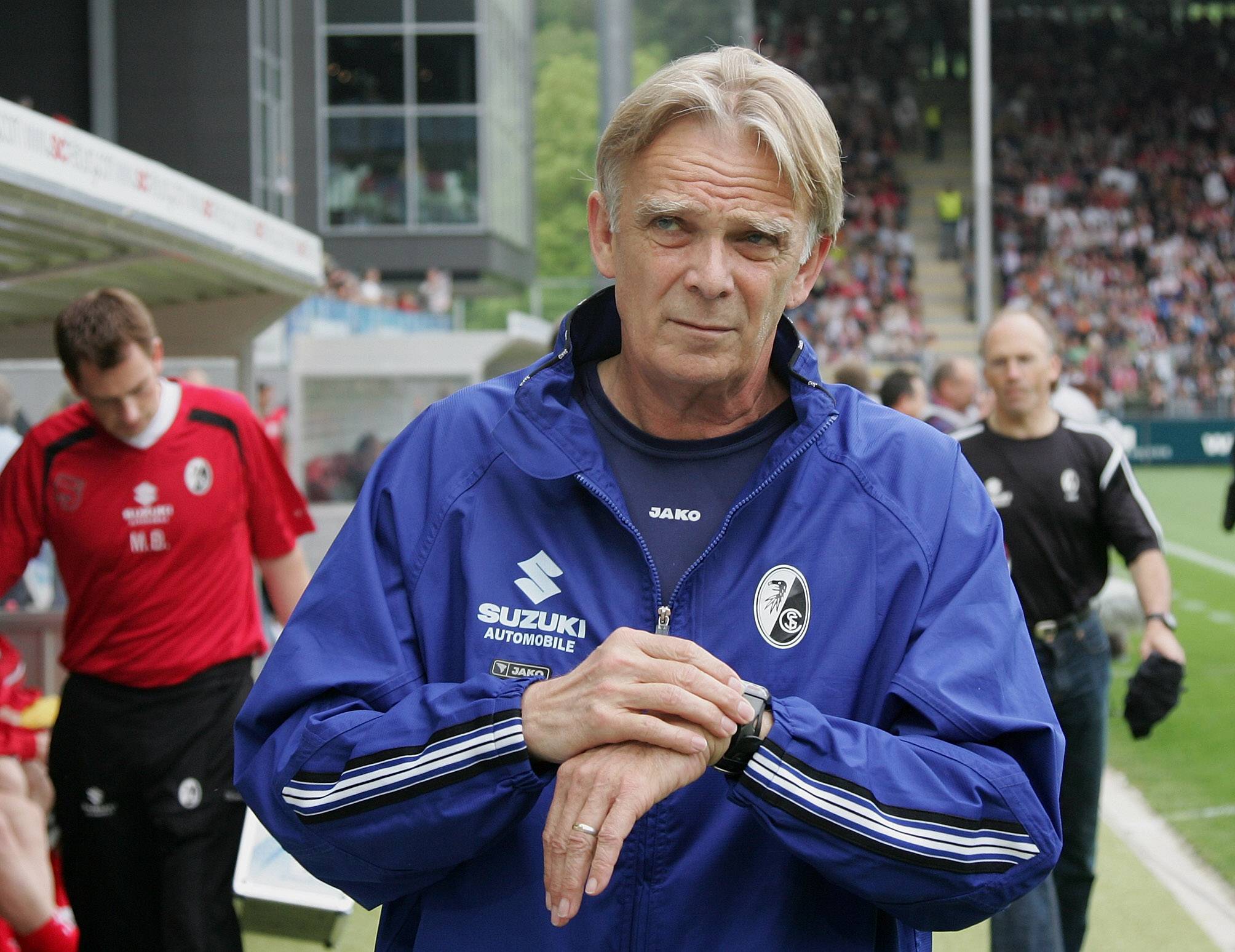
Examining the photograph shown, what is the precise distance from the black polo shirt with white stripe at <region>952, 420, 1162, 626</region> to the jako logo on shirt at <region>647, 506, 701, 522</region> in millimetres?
2944

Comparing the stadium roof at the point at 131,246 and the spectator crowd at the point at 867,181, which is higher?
the spectator crowd at the point at 867,181

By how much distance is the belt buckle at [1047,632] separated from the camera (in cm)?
453

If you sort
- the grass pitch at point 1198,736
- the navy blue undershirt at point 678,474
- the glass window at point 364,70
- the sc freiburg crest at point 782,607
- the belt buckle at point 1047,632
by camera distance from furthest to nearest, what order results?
the glass window at point 364,70 → the grass pitch at point 1198,736 → the belt buckle at point 1047,632 → the navy blue undershirt at point 678,474 → the sc freiburg crest at point 782,607

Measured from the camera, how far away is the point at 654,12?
35.1 ft

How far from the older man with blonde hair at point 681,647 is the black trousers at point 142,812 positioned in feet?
8.18

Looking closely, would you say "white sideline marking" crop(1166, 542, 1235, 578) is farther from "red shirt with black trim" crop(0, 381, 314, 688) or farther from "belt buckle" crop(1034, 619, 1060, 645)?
"red shirt with black trim" crop(0, 381, 314, 688)

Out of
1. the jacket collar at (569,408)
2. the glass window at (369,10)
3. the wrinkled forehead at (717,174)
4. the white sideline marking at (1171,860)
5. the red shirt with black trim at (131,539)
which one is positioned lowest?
the white sideline marking at (1171,860)

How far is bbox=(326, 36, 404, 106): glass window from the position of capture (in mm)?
34031

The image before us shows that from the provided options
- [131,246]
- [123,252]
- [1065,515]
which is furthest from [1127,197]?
[131,246]

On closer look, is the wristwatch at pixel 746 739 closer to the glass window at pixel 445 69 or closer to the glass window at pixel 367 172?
the glass window at pixel 367 172

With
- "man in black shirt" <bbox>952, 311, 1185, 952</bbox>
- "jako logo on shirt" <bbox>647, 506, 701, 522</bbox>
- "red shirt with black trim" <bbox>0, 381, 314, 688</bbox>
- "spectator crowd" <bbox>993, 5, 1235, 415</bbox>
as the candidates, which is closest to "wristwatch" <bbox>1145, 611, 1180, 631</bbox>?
"man in black shirt" <bbox>952, 311, 1185, 952</bbox>

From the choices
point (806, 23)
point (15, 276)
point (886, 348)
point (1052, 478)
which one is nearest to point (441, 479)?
point (1052, 478)

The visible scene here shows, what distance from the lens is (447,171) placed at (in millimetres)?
34719

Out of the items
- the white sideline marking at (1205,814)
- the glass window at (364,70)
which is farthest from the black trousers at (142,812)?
the glass window at (364,70)
